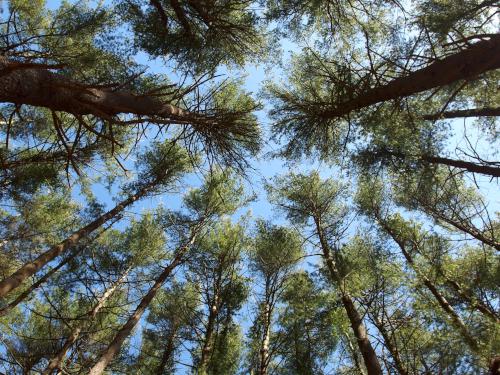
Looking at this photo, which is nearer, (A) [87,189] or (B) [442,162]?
(B) [442,162]

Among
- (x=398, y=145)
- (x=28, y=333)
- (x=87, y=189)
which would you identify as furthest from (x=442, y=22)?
(x=28, y=333)

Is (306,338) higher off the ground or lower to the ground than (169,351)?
higher

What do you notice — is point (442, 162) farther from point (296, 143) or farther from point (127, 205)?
point (127, 205)

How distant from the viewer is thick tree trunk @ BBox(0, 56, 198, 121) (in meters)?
2.38

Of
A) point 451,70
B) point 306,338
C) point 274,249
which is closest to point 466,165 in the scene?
point 451,70

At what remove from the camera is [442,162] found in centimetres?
671

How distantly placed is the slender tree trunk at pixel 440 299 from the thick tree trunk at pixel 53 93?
16.8ft

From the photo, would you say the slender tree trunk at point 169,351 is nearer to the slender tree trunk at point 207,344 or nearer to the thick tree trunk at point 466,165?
the slender tree trunk at point 207,344

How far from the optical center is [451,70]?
3.82 m

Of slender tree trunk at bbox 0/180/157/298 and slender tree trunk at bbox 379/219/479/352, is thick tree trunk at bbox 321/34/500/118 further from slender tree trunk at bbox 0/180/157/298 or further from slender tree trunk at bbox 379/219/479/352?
slender tree trunk at bbox 0/180/157/298

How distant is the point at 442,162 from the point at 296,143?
8.54ft

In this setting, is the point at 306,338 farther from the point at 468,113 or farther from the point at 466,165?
the point at 468,113

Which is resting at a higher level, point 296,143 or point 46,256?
point 296,143

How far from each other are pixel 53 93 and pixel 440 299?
8455mm
